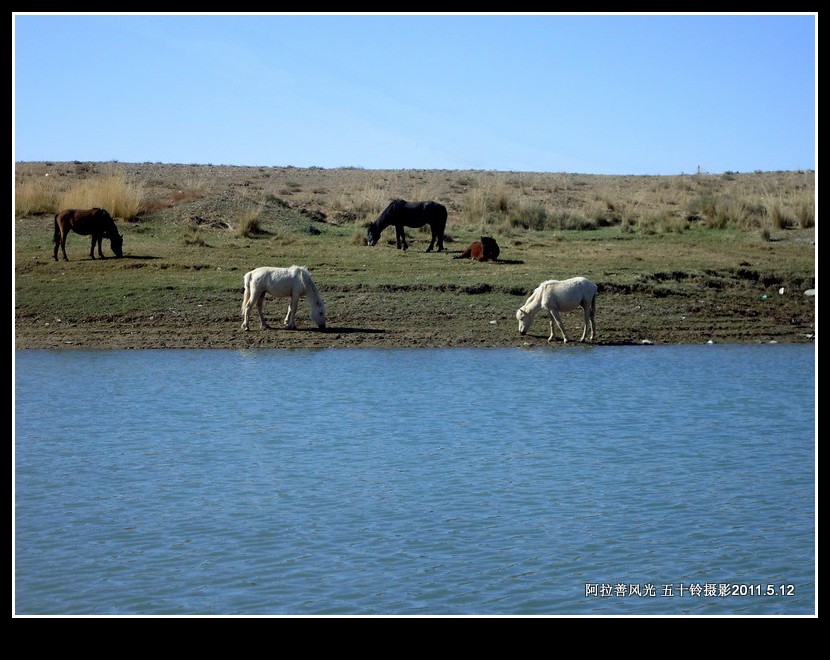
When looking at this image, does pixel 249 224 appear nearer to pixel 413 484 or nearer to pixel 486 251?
pixel 486 251

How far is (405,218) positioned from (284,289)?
7.77 meters

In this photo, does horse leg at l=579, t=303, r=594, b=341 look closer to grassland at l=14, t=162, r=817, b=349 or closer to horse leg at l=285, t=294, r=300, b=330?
grassland at l=14, t=162, r=817, b=349

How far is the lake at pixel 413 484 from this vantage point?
26.2ft

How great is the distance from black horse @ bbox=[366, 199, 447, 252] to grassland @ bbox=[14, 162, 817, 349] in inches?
14.9

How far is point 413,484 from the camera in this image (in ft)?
35.2

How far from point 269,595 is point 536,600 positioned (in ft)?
5.85

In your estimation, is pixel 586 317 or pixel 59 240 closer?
pixel 586 317

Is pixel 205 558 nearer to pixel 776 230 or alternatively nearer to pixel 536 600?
pixel 536 600

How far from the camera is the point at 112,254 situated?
2384 centimetres

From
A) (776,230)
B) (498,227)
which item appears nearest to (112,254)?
(498,227)

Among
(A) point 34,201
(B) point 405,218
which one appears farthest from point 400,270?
(A) point 34,201

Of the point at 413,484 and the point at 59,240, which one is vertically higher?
the point at 59,240

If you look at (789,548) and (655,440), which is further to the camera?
(655,440)
